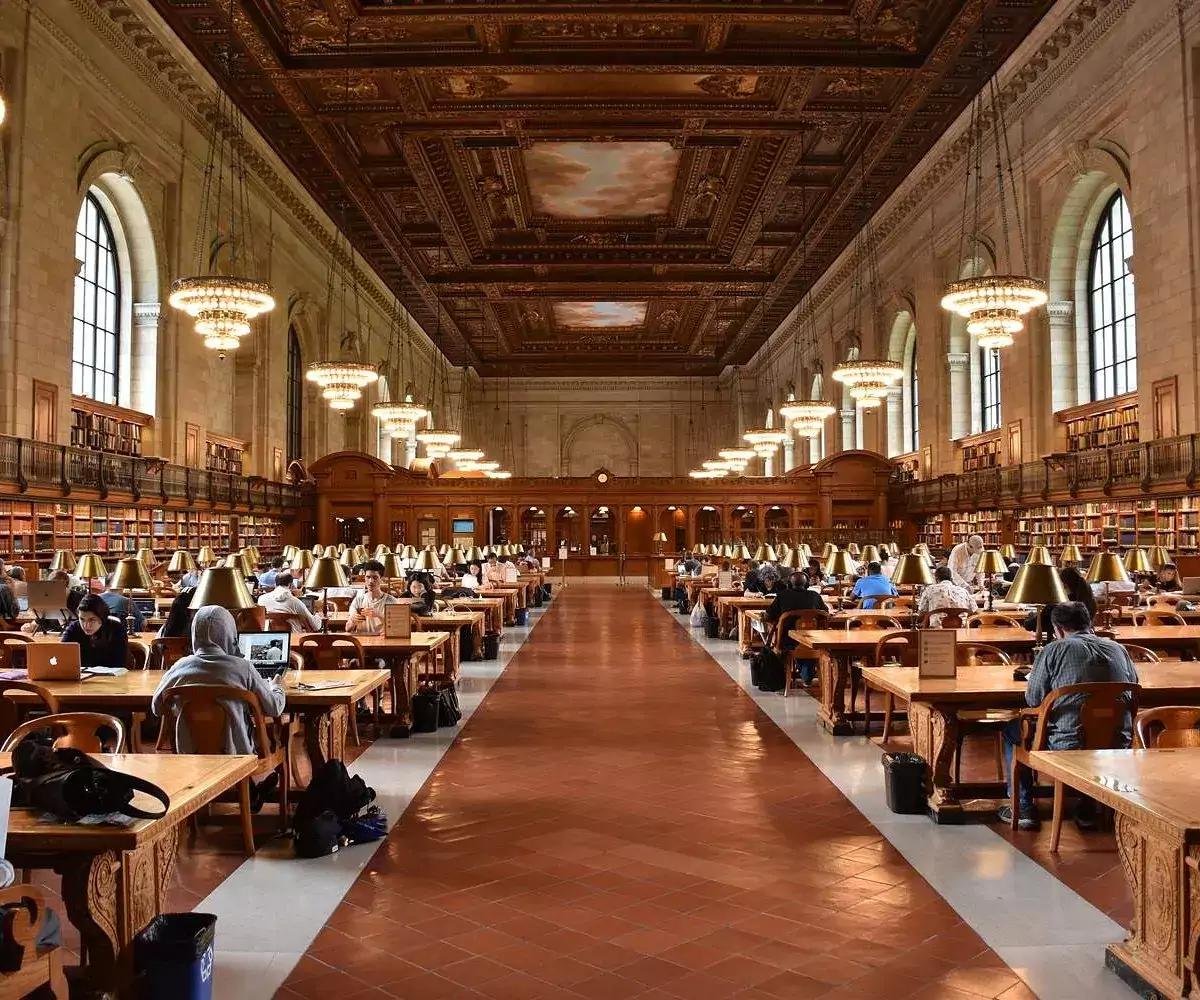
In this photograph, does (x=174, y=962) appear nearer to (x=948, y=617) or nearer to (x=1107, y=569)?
(x=1107, y=569)

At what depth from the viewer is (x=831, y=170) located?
2122 cm

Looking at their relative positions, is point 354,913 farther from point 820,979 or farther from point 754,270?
point 754,270

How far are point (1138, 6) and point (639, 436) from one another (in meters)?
33.0

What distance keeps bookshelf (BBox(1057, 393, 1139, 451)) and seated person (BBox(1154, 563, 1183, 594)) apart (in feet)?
12.7

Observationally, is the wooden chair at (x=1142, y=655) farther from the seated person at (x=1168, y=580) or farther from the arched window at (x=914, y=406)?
the arched window at (x=914, y=406)

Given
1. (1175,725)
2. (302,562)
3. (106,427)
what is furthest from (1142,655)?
(106,427)

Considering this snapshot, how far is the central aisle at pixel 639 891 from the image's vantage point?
366cm

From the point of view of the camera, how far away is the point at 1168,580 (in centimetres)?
1266

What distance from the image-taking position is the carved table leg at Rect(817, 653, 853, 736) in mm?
8117

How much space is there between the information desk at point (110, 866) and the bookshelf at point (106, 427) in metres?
13.6

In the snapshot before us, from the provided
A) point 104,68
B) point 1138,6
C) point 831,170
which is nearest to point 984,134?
point 831,170

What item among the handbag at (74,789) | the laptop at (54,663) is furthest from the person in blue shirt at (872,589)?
the handbag at (74,789)

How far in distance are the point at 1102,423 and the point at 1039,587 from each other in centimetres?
1338

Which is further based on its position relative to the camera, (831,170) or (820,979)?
(831,170)
